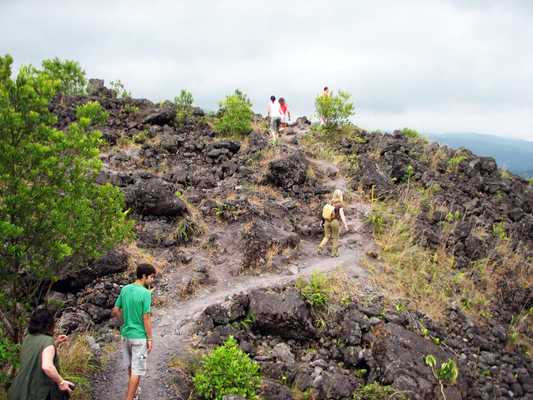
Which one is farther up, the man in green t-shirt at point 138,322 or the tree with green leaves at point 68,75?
the tree with green leaves at point 68,75

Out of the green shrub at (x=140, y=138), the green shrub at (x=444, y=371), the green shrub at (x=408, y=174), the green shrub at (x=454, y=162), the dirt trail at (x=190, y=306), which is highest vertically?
the green shrub at (x=140, y=138)

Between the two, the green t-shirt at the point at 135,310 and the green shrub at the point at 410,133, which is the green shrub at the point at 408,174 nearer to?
the green shrub at the point at 410,133

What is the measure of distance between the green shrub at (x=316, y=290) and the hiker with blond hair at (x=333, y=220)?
203 cm

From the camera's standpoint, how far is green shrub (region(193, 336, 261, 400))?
726cm

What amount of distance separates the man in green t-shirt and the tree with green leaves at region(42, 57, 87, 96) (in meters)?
14.3

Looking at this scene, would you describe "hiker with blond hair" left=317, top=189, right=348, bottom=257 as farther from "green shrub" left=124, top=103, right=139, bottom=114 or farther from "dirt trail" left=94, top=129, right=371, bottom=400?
"green shrub" left=124, top=103, right=139, bottom=114

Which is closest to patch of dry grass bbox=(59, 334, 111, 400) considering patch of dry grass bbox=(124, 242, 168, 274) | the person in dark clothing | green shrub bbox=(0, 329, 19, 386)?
green shrub bbox=(0, 329, 19, 386)

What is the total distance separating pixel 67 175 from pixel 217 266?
5.98 metres

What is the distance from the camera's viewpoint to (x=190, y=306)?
1027 centimetres

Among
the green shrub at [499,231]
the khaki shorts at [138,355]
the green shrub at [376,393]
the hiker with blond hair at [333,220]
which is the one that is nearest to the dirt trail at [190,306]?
the hiker with blond hair at [333,220]

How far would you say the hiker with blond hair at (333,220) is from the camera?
40.5 feet

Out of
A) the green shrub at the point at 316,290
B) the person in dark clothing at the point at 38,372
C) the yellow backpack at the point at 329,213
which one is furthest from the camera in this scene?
the yellow backpack at the point at 329,213

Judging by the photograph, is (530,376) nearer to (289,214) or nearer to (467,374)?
(467,374)

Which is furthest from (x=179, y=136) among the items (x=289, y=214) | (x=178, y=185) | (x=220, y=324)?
(x=220, y=324)
